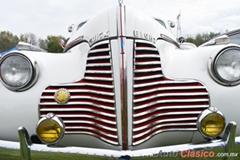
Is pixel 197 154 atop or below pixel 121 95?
below

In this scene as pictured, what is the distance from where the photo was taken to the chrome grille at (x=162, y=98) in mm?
2096

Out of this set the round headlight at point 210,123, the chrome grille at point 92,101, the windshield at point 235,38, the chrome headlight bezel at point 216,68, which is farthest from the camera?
the windshield at point 235,38

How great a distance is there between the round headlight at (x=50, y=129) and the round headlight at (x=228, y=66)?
1.33 meters

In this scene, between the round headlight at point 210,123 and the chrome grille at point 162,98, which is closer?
the round headlight at point 210,123

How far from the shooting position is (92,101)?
7.09ft

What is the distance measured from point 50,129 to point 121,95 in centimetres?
59

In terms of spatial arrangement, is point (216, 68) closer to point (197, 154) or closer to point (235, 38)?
point (197, 154)

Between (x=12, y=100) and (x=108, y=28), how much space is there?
3.36 ft

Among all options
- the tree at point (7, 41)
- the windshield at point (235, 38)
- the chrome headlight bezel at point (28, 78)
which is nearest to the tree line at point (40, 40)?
→ the tree at point (7, 41)

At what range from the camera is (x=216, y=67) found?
2.20 meters

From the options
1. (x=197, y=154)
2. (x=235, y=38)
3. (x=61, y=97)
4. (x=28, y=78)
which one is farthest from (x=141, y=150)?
(x=235, y=38)

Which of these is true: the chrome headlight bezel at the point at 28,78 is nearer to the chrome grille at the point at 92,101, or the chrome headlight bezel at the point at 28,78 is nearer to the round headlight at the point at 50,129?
the chrome grille at the point at 92,101

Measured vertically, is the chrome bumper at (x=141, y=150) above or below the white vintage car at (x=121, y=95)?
below

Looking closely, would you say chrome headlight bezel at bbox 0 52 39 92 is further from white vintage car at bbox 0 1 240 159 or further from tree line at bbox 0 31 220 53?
tree line at bbox 0 31 220 53
